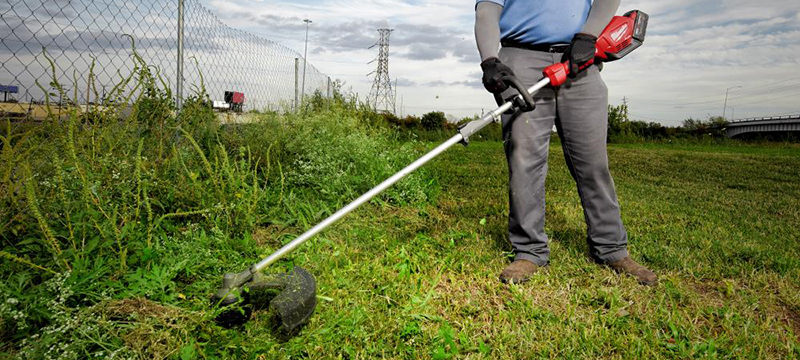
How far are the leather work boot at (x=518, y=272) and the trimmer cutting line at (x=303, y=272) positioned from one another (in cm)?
78

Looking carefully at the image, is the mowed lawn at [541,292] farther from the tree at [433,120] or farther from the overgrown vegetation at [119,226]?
the tree at [433,120]

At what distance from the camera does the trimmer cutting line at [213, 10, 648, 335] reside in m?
2.19

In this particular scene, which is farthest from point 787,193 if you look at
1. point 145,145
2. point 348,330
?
point 145,145

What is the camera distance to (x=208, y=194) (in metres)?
3.19

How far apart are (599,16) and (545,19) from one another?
274 mm

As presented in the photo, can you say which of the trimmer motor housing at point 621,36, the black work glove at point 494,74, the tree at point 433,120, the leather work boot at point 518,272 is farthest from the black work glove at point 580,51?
the tree at point 433,120

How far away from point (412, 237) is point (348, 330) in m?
1.44

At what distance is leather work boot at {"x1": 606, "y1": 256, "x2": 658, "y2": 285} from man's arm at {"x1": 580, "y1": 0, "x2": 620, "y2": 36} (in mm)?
1261

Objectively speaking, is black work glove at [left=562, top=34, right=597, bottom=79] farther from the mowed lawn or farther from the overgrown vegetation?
the overgrown vegetation

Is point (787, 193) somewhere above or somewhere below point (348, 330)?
above

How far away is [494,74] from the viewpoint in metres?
2.68

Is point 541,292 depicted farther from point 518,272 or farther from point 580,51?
point 580,51

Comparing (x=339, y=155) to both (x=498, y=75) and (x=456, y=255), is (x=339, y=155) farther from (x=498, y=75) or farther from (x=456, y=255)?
(x=498, y=75)

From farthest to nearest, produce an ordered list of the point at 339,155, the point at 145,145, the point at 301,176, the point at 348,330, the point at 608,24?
the point at 339,155, the point at 301,176, the point at 145,145, the point at 608,24, the point at 348,330
